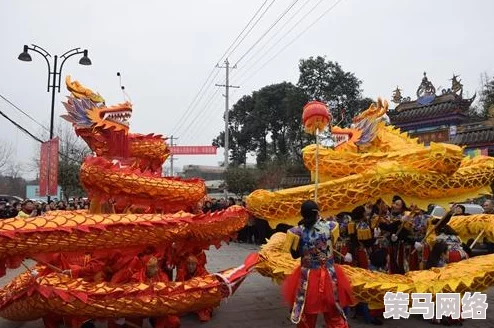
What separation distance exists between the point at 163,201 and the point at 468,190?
333 centimetres

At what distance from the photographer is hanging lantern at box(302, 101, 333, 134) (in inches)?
166

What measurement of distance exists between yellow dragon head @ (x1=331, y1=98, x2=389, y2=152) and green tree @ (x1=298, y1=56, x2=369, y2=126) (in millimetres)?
16307

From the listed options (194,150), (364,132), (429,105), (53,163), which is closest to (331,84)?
(429,105)

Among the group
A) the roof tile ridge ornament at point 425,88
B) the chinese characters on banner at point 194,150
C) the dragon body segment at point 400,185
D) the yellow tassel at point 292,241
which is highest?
the roof tile ridge ornament at point 425,88

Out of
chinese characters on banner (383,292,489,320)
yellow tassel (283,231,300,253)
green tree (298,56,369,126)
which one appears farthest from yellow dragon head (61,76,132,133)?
green tree (298,56,369,126)

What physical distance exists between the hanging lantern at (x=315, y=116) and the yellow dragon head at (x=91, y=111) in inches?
77.8

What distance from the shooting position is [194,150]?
30.7m

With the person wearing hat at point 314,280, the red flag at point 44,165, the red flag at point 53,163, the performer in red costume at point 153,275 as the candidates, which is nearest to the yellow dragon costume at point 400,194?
the person wearing hat at point 314,280

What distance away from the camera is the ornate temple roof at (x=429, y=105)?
1484cm

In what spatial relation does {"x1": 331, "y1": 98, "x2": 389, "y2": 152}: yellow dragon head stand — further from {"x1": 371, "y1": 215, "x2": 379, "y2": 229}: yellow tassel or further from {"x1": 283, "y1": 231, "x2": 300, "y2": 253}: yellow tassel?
{"x1": 283, "y1": 231, "x2": 300, "y2": 253}: yellow tassel

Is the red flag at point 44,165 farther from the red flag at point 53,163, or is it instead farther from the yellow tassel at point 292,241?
the yellow tassel at point 292,241

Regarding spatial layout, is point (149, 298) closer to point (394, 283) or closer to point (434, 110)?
point (394, 283)

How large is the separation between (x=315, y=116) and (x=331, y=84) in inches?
741

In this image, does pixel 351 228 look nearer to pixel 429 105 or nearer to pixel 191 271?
pixel 191 271
